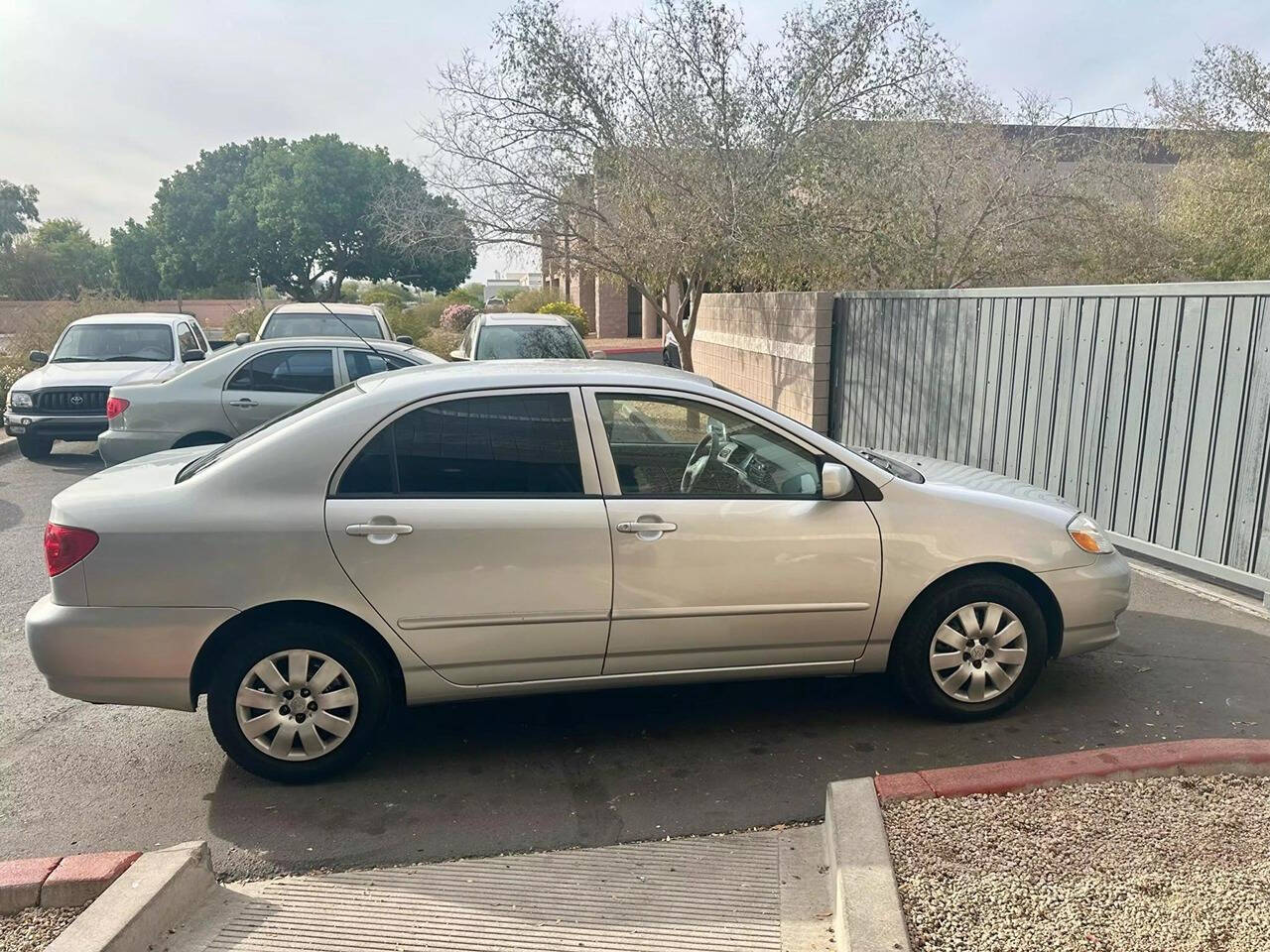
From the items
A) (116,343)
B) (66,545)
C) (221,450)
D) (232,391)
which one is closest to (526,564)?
(221,450)

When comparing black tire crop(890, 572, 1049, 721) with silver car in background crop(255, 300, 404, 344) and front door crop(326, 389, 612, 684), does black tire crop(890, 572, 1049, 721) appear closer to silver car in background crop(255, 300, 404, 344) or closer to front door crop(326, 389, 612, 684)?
front door crop(326, 389, 612, 684)

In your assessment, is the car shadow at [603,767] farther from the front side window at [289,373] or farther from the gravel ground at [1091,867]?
the front side window at [289,373]

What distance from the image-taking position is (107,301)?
21.2m

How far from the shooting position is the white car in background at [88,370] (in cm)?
1126

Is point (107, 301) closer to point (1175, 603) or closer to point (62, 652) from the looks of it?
point (62, 652)

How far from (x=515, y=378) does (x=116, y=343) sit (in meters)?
10.9

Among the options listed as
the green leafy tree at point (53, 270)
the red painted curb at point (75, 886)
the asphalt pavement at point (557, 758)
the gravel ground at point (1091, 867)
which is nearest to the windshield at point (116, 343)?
the asphalt pavement at point (557, 758)

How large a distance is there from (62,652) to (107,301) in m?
20.4

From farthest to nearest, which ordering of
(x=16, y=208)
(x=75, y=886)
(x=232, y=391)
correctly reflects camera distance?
(x=16, y=208) < (x=232, y=391) < (x=75, y=886)

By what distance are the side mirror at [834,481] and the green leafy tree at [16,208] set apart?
267 ft

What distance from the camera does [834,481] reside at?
406cm

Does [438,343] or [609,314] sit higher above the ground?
[609,314]

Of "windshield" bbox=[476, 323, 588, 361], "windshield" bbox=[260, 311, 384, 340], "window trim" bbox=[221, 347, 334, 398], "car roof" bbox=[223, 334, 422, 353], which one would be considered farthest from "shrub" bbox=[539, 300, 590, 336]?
"window trim" bbox=[221, 347, 334, 398]

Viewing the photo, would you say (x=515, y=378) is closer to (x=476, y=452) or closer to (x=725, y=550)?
(x=476, y=452)
